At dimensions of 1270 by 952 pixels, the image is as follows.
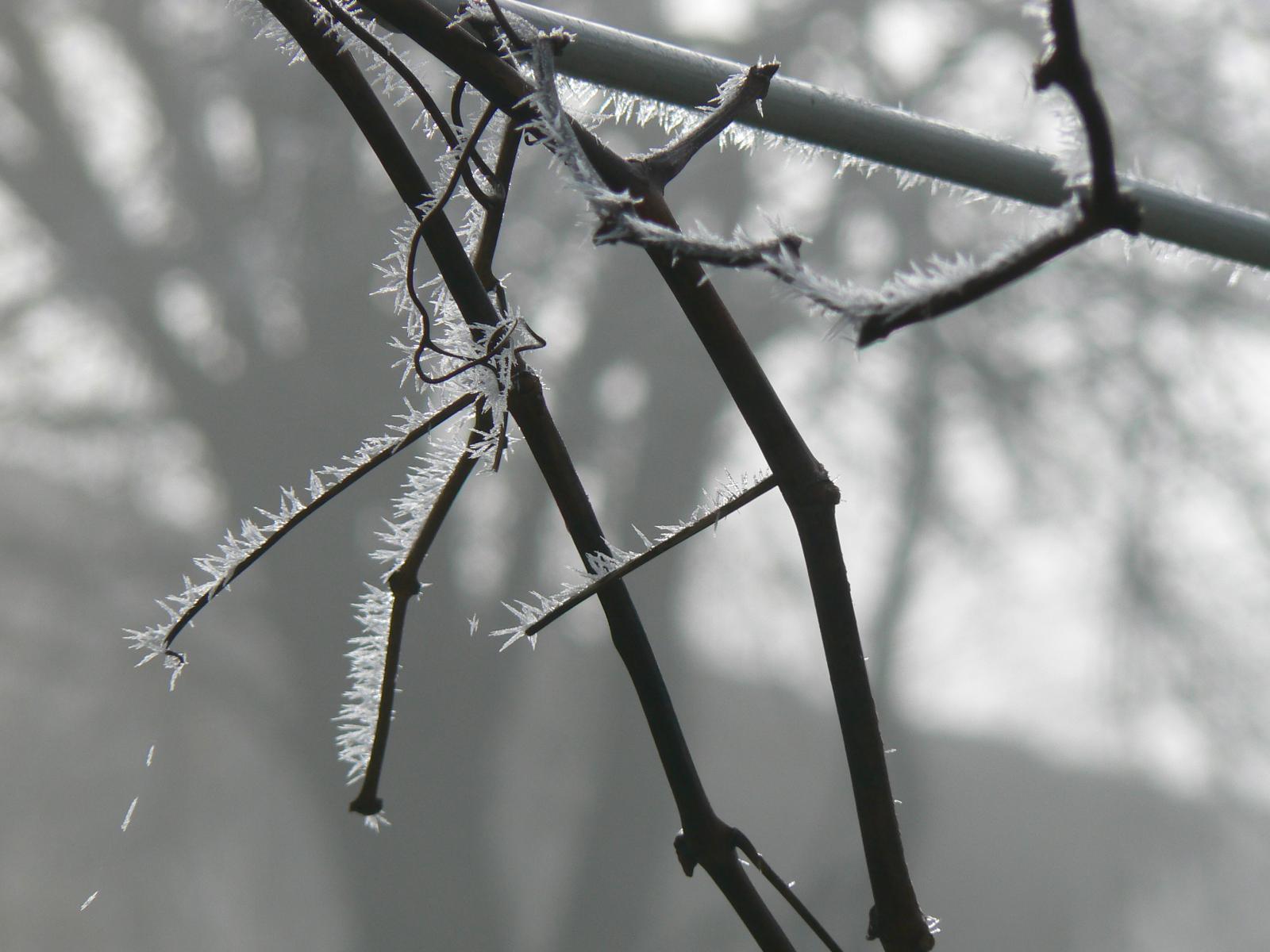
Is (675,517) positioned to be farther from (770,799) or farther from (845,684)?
(845,684)

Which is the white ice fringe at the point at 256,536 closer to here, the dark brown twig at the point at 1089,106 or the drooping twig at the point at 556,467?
the drooping twig at the point at 556,467

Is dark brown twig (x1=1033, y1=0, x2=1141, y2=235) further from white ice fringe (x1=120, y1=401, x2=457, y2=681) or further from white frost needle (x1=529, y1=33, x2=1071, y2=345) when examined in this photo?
white ice fringe (x1=120, y1=401, x2=457, y2=681)

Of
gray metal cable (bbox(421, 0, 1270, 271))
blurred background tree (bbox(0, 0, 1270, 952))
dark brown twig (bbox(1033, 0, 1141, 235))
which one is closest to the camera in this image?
dark brown twig (bbox(1033, 0, 1141, 235))

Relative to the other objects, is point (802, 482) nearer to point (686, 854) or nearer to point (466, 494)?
point (686, 854)

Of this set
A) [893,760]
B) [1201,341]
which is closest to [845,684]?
[1201,341]

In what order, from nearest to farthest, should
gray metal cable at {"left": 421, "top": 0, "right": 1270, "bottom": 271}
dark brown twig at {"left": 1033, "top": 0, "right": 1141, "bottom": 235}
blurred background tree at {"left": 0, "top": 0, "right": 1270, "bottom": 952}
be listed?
dark brown twig at {"left": 1033, "top": 0, "right": 1141, "bottom": 235} → gray metal cable at {"left": 421, "top": 0, "right": 1270, "bottom": 271} → blurred background tree at {"left": 0, "top": 0, "right": 1270, "bottom": 952}

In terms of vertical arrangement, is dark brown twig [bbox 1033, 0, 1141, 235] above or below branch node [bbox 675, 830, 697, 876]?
above

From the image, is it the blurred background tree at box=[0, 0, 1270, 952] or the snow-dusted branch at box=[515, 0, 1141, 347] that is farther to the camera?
the blurred background tree at box=[0, 0, 1270, 952]

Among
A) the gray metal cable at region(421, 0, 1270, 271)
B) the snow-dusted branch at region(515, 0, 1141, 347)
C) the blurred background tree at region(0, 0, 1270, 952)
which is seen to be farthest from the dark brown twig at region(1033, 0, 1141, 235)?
the blurred background tree at region(0, 0, 1270, 952)

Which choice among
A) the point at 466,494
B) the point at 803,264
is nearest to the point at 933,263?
the point at 803,264
